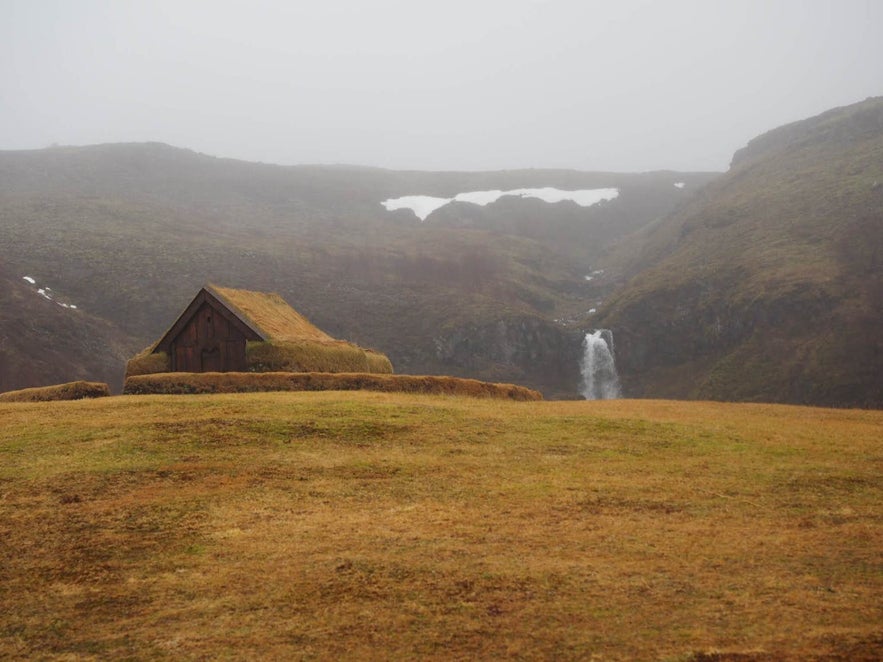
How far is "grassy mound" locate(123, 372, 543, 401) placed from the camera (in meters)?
30.6

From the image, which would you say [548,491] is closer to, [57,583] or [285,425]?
[285,425]

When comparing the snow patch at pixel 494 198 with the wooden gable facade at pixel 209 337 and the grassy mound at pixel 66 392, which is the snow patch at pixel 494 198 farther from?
the grassy mound at pixel 66 392

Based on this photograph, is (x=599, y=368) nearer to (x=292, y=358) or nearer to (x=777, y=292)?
(x=777, y=292)

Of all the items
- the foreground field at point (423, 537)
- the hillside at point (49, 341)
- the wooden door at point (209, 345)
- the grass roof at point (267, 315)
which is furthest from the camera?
the hillside at point (49, 341)

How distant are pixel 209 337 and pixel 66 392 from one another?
813cm

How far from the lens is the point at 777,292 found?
82.9 metres

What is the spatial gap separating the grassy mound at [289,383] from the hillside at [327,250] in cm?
5444

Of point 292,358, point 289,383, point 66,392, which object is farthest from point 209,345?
point 66,392

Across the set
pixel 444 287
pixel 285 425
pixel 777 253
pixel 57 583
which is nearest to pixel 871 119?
pixel 777 253

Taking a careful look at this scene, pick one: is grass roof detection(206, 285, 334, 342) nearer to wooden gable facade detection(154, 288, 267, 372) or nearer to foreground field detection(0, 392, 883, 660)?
wooden gable facade detection(154, 288, 267, 372)

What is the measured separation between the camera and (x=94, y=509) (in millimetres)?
16422

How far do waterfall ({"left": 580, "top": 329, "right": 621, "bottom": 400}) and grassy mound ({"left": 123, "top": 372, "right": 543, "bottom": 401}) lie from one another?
55521 mm

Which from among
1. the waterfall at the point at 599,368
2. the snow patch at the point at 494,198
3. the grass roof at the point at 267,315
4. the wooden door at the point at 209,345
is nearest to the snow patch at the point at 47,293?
the grass roof at the point at 267,315

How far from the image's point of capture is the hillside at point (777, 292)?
7225 cm
